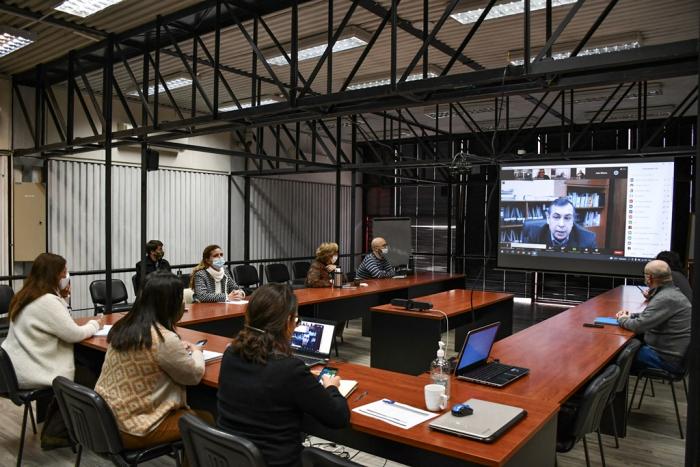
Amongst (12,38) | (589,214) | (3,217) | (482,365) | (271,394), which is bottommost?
(482,365)

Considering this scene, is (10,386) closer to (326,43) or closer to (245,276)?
(326,43)

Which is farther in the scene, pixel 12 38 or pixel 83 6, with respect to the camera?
pixel 12 38

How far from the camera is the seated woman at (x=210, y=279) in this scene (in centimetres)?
524

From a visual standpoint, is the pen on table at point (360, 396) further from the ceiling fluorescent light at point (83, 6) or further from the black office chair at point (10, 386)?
the ceiling fluorescent light at point (83, 6)

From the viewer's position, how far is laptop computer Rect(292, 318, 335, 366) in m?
2.95

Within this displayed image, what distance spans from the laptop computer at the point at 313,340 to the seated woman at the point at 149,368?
0.66 meters

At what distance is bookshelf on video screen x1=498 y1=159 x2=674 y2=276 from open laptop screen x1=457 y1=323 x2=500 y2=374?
2.07 metres

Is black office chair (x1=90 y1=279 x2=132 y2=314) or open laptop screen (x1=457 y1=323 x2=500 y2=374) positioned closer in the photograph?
open laptop screen (x1=457 y1=323 x2=500 y2=374)

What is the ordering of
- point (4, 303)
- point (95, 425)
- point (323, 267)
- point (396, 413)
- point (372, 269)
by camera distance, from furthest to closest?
point (372, 269), point (323, 267), point (4, 303), point (95, 425), point (396, 413)

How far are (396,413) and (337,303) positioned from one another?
3877 millimetres

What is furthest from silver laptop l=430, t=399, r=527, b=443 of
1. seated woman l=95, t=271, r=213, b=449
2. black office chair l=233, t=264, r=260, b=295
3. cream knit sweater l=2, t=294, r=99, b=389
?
black office chair l=233, t=264, r=260, b=295

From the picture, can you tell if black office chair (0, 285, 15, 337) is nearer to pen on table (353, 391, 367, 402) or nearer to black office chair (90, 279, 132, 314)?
black office chair (90, 279, 132, 314)

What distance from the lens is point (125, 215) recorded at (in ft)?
27.6

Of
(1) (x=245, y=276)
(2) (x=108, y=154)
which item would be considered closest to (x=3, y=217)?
(2) (x=108, y=154)
